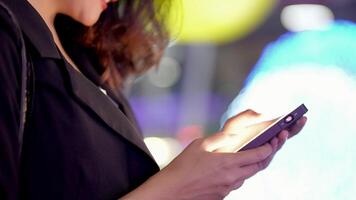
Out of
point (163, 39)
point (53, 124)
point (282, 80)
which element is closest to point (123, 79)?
point (163, 39)

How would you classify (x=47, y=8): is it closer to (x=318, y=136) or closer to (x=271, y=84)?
(x=318, y=136)

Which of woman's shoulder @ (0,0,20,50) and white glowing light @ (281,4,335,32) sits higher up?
white glowing light @ (281,4,335,32)

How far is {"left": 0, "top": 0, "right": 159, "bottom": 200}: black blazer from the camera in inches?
24.1

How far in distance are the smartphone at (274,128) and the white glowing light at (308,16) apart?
151cm

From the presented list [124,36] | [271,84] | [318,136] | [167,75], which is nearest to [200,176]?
[124,36]

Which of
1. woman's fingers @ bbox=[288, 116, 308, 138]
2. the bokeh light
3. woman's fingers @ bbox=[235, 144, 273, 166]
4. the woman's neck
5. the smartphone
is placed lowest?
woman's fingers @ bbox=[235, 144, 273, 166]

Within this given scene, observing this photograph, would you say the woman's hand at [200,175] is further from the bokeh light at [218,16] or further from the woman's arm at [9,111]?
the bokeh light at [218,16]

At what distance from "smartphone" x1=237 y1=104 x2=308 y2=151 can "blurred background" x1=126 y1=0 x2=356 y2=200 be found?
432 millimetres

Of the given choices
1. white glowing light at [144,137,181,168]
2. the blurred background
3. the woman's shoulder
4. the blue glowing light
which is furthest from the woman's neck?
white glowing light at [144,137,181,168]

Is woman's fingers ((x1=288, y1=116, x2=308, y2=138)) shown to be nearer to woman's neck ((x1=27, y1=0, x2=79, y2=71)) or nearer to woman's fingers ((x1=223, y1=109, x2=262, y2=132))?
woman's fingers ((x1=223, y1=109, x2=262, y2=132))

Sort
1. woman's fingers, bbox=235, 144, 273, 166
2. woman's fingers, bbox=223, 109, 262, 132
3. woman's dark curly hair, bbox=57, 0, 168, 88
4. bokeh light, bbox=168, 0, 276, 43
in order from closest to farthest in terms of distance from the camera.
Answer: woman's fingers, bbox=235, 144, 273, 166
woman's fingers, bbox=223, 109, 262, 132
woman's dark curly hair, bbox=57, 0, 168, 88
bokeh light, bbox=168, 0, 276, 43

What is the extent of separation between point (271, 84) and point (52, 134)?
1061 mm

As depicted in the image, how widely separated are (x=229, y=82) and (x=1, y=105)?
7.76 ft

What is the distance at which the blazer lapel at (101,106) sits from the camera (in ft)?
2.36
